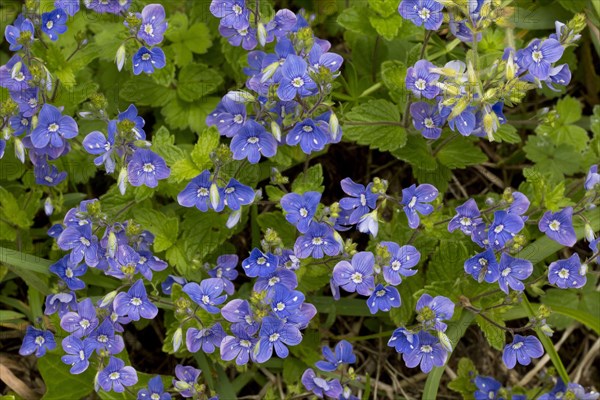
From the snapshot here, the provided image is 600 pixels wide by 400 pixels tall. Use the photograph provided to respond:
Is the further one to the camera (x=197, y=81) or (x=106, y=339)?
(x=197, y=81)

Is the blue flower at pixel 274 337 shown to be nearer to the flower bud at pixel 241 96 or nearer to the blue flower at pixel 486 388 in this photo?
the flower bud at pixel 241 96

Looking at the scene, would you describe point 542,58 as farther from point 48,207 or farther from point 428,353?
point 48,207

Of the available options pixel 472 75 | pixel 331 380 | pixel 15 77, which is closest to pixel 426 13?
pixel 472 75

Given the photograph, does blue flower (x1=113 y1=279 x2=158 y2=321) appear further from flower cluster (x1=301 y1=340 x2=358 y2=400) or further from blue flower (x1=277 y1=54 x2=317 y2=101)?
blue flower (x1=277 y1=54 x2=317 y2=101)

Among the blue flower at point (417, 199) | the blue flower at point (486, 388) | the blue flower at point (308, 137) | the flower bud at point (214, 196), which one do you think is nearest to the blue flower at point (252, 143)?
the blue flower at point (308, 137)

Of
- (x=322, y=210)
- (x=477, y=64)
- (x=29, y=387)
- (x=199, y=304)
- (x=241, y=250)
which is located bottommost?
(x=29, y=387)

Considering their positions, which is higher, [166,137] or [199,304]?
[166,137]

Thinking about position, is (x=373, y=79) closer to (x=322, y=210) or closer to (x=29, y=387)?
(x=322, y=210)

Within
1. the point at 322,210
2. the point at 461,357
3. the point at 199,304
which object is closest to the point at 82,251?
the point at 199,304

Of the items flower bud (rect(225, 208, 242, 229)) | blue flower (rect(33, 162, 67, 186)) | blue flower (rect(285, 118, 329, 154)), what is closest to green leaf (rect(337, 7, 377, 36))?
blue flower (rect(285, 118, 329, 154))
